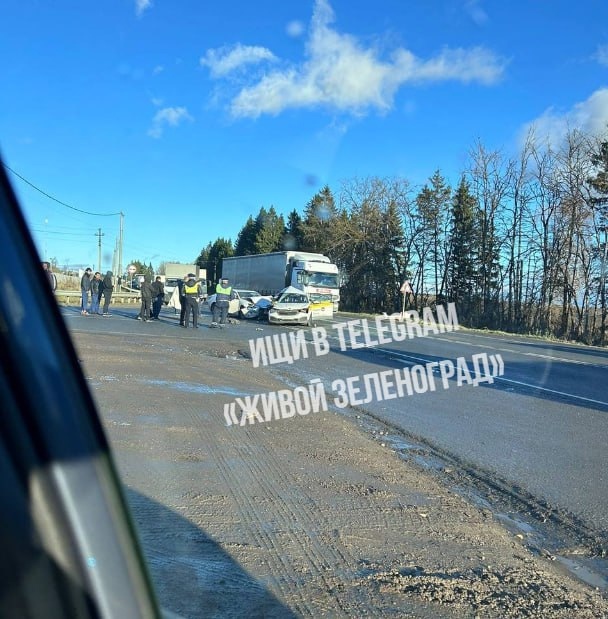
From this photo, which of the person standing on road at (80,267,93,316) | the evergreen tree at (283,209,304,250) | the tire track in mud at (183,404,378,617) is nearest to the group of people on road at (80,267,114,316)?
the person standing on road at (80,267,93,316)

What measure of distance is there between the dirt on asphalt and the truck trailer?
2496 cm

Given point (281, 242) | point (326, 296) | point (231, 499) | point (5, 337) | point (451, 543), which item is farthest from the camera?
point (281, 242)

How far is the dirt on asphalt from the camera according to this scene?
3289mm

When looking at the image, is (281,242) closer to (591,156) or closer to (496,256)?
(496,256)

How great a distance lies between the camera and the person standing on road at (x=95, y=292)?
22.7 meters

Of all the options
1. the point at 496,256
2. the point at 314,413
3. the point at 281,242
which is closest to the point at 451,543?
the point at 314,413

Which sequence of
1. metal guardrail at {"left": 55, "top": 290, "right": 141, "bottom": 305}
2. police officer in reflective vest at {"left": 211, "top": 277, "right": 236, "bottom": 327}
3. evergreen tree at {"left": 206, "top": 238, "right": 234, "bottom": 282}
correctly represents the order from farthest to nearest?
evergreen tree at {"left": 206, "top": 238, "right": 234, "bottom": 282} < metal guardrail at {"left": 55, "top": 290, "right": 141, "bottom": 305} < police officer in reflective vest at {"left": 211, "top": 277, "right": 236, "bottom": 327}

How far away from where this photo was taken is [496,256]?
158 feet

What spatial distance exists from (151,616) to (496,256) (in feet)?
162

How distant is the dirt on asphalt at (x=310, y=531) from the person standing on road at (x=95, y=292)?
53.1 feet

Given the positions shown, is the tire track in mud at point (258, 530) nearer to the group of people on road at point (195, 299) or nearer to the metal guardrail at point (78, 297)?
the group of people on road at point (195, 299)

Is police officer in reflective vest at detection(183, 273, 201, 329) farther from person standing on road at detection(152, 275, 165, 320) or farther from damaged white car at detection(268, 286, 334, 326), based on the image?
damaged white car at detection(268, 286, 334, 326)

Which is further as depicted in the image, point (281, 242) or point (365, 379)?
point (281, 242)

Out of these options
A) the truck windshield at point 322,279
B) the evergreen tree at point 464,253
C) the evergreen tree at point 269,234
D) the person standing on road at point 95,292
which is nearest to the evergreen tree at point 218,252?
the evergreen tree at point 269,234
